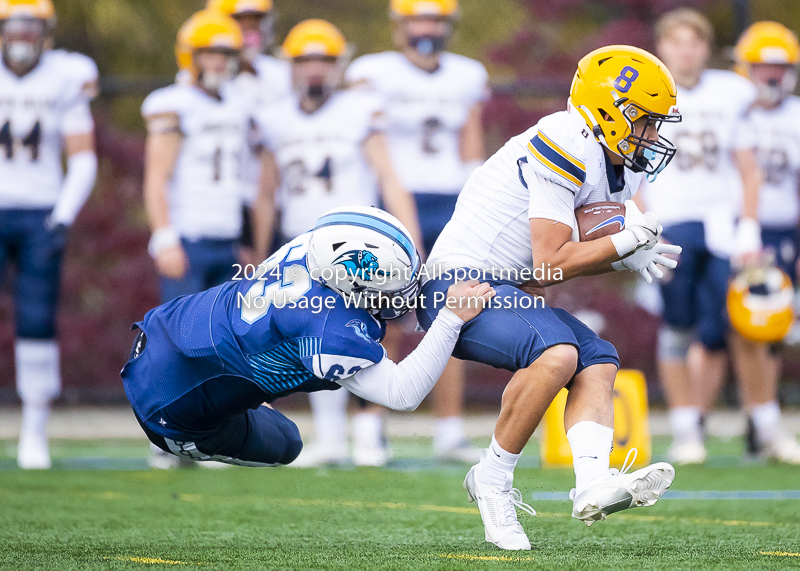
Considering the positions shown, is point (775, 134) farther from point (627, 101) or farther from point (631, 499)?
point (631, 499)

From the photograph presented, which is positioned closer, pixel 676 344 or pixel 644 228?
pixel 644 228

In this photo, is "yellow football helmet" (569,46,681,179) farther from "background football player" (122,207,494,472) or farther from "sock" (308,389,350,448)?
"sock" (308,389,350,448)

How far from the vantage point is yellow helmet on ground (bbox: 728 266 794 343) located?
575cm

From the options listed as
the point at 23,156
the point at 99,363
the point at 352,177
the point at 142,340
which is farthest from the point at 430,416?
the point at 142,340

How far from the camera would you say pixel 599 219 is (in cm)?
345

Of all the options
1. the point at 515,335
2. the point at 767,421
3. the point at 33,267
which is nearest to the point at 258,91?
the point at 33,267

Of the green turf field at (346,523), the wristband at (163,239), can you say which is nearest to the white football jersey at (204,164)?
the wristband at (163,239)

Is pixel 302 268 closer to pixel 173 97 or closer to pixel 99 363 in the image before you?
pixel 173 97

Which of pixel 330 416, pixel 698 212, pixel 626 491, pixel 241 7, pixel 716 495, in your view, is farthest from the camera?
pixel 241 7

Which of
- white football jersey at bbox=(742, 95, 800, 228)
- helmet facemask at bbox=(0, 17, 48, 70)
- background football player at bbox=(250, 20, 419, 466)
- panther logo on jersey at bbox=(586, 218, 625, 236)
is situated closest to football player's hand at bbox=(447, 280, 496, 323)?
panther logo on jersey at bbox=(586, 218, 625, 236)

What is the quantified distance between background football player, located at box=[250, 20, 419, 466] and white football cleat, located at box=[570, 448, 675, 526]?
2.74 m

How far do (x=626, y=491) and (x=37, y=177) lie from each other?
395 cm

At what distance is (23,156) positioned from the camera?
597cm

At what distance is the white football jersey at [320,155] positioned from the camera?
5.94m
